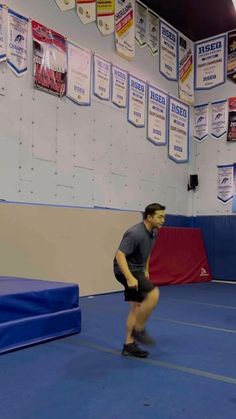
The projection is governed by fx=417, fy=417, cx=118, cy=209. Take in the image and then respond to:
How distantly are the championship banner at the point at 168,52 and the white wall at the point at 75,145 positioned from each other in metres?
0.23

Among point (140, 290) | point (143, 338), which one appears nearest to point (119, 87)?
point (140, 290)

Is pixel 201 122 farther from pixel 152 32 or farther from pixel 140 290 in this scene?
pixel 140 290

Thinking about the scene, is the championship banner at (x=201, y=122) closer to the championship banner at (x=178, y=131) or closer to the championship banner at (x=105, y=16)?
the championship banner at (x=178, y=131)

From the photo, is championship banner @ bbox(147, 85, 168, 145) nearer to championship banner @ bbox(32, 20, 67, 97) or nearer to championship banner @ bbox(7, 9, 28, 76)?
championship banner @ bbox(32, 20, 67, 97)

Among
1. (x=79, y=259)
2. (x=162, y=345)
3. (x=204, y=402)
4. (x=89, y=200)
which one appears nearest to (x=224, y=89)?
(x=89, y=200)

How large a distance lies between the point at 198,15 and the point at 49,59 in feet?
13.4

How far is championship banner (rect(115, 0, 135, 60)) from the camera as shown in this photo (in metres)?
7.76

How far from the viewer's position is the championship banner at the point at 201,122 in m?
9.77

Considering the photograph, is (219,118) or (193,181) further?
(193,181)

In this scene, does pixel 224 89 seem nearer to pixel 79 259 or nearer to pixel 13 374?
pixel 79 259

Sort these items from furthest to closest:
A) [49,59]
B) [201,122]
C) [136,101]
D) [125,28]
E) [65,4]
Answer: [201,122] < [136,101] < [125,28] < [65,4] < [49,59]

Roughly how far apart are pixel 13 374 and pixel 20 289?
858 mm

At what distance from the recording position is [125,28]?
26.0 feet

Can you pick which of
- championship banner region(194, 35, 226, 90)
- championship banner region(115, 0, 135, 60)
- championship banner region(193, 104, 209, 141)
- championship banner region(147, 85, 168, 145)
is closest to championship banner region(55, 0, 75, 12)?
championship banner region(115, 0, 135, 60)
